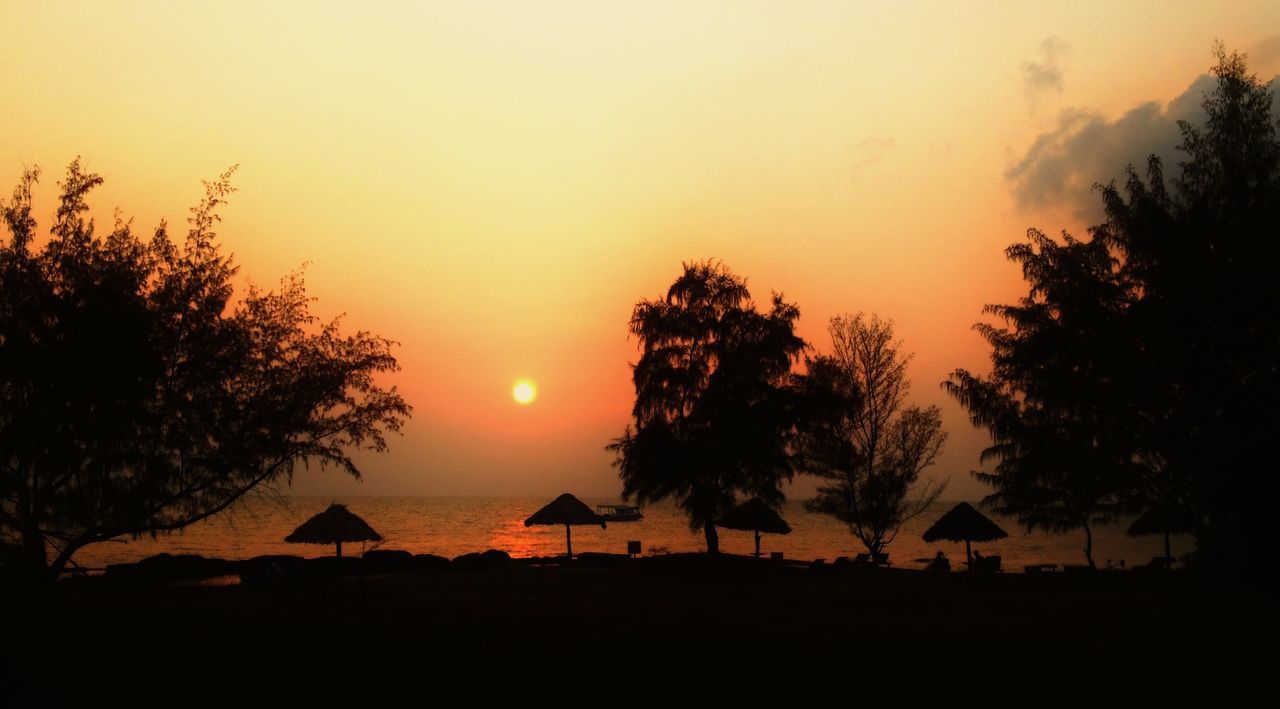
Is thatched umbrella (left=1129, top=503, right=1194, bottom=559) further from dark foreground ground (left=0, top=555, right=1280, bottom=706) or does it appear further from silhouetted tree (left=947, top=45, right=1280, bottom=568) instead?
dark foreground ground (left=0, top=555, right=1280, bottom=706)

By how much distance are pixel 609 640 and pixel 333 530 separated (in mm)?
16804

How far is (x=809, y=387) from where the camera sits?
37188 millimetres

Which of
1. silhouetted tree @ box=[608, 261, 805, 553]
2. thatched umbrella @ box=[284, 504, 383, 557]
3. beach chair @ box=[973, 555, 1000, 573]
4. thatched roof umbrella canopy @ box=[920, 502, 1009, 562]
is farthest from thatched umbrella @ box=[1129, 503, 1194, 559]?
thatched umbrella @ box=[284, 504, 383, 557]

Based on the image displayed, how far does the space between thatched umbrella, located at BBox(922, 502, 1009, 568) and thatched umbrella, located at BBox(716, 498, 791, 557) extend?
6.18 metres

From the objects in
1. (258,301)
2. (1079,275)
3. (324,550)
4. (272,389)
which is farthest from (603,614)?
(324,550)

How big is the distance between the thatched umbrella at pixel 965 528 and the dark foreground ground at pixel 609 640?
890cm

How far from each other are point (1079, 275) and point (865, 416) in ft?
37.6

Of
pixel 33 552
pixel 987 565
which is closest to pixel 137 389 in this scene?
pixel 33 552

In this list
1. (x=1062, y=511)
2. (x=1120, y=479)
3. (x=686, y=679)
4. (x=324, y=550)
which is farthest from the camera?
(x=324, y=550)

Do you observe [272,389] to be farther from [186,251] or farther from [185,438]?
[186,251]

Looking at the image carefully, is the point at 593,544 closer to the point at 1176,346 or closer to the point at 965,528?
the point at 965,528

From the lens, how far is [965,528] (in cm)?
→ 3275

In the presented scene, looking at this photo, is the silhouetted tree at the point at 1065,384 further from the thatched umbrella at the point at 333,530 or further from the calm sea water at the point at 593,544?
the calm sea water at the point at 593,544

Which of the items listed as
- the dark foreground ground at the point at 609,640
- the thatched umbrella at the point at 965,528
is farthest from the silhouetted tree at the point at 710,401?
the dark foreground ground at the point at 609,640
